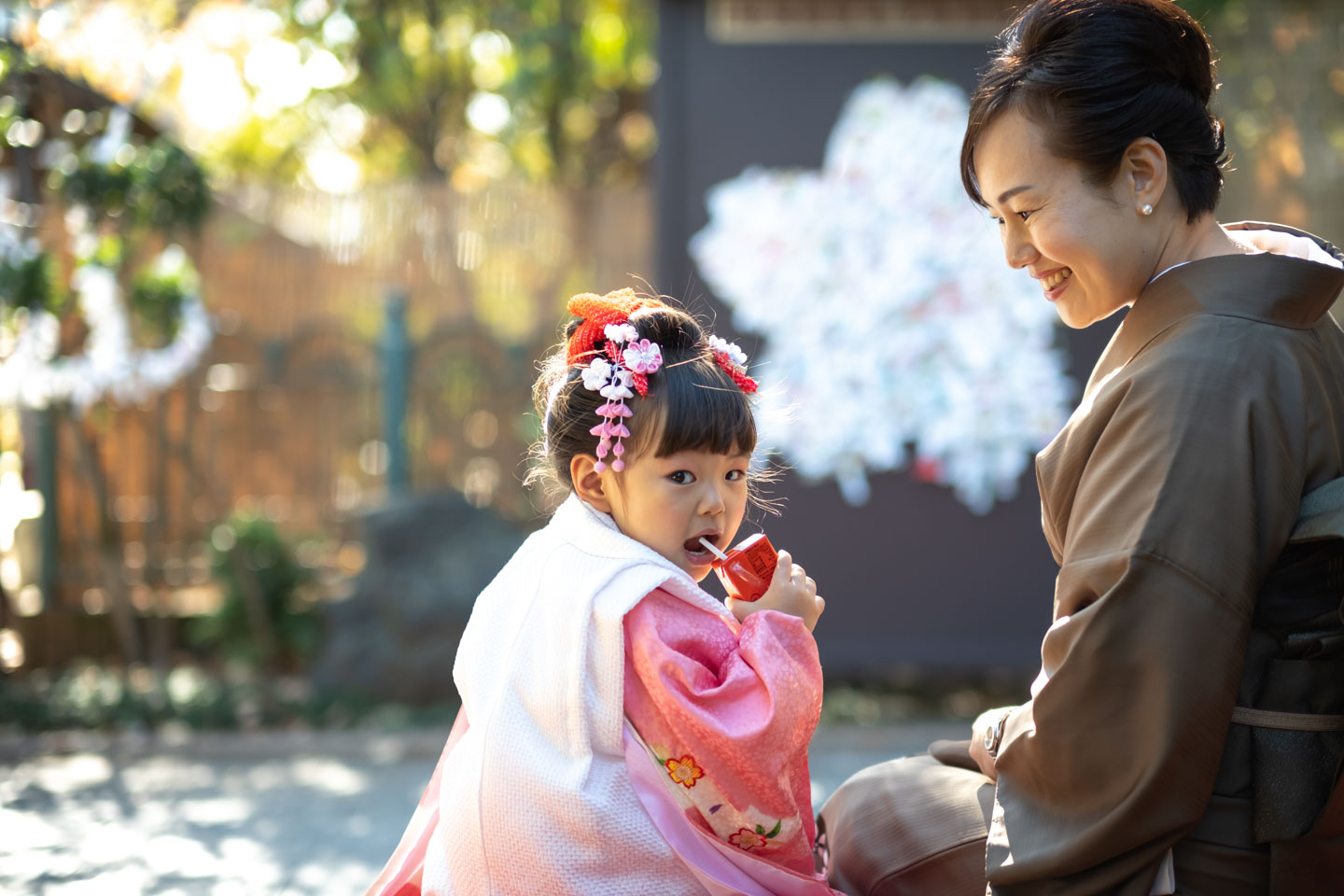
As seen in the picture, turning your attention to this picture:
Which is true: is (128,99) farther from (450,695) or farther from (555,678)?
(555,678)

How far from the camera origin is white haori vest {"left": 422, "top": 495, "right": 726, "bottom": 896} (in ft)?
6.16

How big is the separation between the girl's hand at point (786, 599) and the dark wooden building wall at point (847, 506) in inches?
112

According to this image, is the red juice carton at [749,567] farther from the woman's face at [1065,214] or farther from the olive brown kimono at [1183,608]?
the woman's face at [1065,214]

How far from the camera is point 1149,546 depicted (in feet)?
5.16

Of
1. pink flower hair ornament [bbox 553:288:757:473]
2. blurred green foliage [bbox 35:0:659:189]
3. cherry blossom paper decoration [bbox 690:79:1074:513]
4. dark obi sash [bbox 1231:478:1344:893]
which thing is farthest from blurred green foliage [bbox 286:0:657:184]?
dark obi sash [bbox 1231:478:1344:893]

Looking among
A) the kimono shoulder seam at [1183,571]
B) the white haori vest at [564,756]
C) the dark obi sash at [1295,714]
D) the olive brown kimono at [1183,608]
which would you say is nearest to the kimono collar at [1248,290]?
the olive brown kimono at [1183,608]

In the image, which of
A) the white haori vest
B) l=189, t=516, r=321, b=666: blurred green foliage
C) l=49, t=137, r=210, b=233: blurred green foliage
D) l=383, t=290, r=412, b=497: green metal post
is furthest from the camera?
l=383, t=290, r=412, b=497: green metal post

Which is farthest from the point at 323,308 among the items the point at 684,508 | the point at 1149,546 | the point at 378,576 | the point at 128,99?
the point at 1149,546

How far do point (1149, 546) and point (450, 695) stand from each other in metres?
3.94

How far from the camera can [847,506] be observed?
4992 mm

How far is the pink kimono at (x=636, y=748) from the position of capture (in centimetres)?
188

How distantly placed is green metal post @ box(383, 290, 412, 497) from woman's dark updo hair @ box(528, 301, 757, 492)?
377 centimetres

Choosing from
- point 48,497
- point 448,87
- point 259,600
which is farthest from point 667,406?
point 448,87

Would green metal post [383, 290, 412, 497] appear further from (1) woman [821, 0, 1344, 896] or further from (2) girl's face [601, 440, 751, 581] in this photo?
(1) woman [821, 0, 1344, 896]
